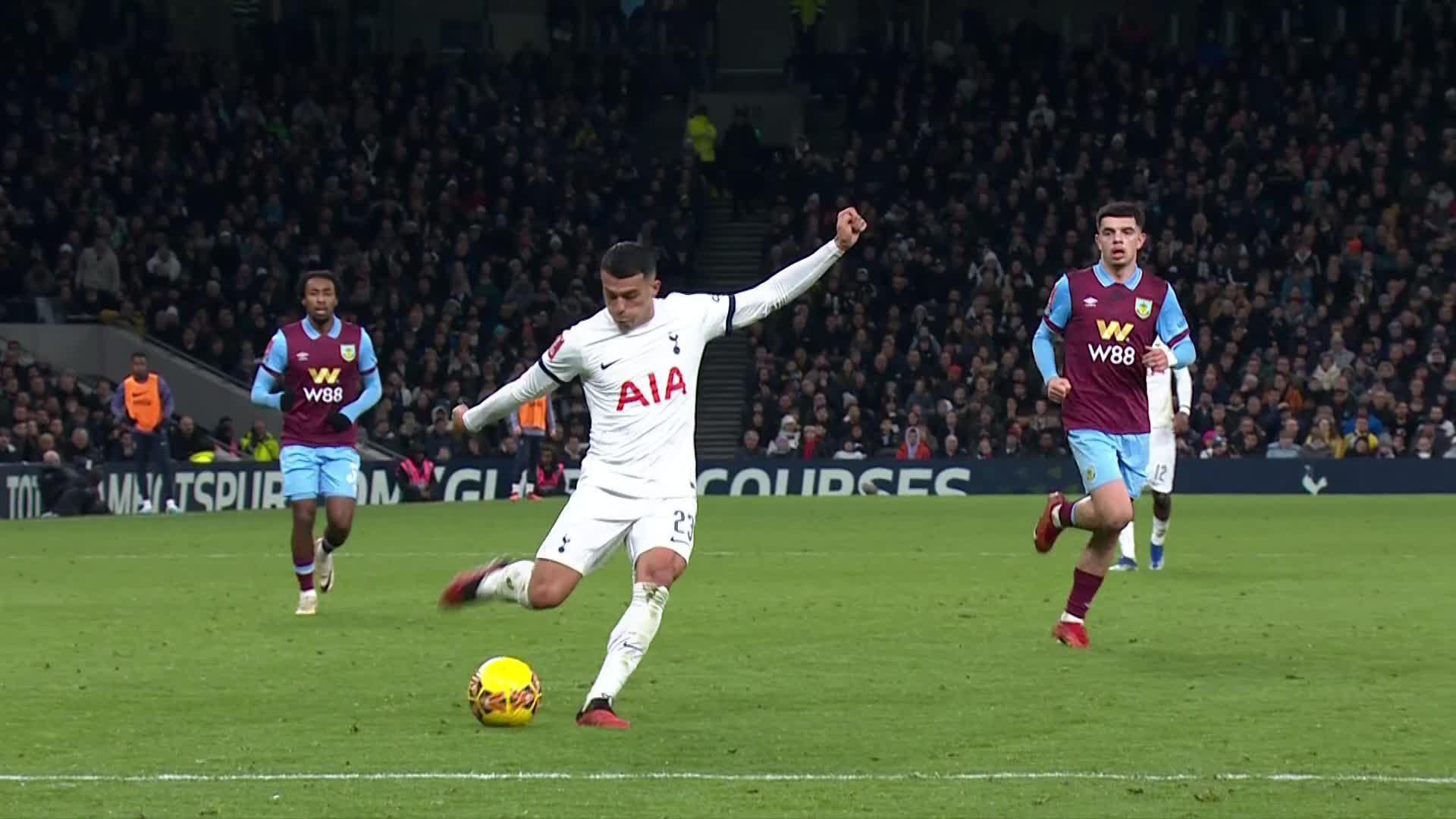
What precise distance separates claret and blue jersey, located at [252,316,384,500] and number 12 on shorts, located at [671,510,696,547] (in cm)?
535

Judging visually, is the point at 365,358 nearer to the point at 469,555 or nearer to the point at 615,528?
the point at 615,528

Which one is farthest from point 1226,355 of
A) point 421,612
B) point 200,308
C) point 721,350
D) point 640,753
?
point 640,753

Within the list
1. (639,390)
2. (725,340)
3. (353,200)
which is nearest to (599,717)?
(639,390)

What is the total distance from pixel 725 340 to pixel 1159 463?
20788 millimetres

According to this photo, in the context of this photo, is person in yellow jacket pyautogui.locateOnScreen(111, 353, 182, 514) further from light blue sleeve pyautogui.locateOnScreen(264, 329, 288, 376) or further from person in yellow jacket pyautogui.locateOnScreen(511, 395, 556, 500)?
light blue sleeve pyautogui.locateOnScreen(264, 329, 288, 376)

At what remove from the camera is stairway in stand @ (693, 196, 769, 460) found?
3638 cm

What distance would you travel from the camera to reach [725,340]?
1521 inches

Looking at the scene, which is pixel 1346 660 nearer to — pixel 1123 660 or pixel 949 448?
pixel 1123 660

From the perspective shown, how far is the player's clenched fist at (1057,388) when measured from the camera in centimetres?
1202

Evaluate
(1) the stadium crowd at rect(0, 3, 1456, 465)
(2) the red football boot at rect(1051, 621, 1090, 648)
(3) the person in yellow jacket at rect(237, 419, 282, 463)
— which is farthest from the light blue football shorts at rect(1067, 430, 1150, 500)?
(3) the person in yellow jacket at rect(237, 419, 282, 463)

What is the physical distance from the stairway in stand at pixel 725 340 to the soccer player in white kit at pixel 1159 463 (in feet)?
51.7

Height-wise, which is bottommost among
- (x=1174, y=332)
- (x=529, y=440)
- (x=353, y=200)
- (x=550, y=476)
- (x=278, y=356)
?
(x=550, y=476)

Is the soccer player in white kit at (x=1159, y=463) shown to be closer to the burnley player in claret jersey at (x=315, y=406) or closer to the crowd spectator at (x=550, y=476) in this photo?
the burnley player in claret jersey at (x=315, y=406)

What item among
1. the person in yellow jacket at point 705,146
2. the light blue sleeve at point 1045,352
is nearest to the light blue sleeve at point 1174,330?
the light blue sleeve at point 1045,352
